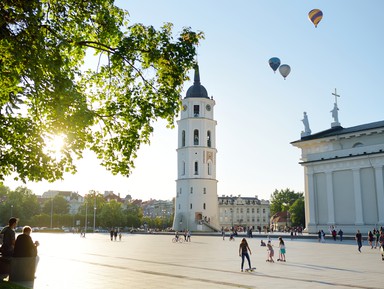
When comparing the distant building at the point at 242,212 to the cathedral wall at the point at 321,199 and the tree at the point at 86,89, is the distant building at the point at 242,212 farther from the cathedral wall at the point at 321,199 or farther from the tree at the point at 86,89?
the tree at the point at 86,89

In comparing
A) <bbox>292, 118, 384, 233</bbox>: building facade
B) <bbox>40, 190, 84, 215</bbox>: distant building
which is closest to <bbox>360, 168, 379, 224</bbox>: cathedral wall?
<bbox>292, 118, 384, 233</bbox>: building facade

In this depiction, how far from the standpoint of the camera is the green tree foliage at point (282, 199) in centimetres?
13938

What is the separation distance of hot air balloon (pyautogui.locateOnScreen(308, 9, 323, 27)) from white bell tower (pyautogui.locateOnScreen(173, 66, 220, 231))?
1944 inches

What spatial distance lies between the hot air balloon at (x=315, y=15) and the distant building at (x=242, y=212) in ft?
378

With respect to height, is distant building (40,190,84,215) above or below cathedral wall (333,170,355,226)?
above

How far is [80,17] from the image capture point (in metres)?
11.4

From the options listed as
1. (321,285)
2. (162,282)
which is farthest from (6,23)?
(321,285)

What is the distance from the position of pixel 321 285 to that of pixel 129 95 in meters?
7.99

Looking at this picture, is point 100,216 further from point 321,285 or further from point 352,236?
point 321,285

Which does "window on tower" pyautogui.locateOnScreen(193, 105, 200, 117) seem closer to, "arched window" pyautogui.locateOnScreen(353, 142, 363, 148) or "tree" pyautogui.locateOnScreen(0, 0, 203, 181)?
"arched window" pyautogui.locateOnScreen(353, 142, 363, 148)

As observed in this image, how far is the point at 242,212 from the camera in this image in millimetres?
161250

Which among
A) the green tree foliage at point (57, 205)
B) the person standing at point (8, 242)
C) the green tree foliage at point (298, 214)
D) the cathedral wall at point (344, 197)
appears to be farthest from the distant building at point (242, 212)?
the person standing at point (8, 242)

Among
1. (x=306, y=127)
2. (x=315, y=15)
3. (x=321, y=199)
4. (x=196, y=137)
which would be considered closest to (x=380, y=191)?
(x=321, y=199)

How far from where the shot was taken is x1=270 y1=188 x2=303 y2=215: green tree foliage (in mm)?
139375
